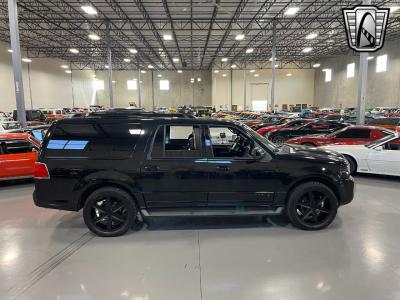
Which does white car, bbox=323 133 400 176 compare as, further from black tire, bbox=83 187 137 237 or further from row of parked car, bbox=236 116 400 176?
black tire, bbox=83 187 137 237

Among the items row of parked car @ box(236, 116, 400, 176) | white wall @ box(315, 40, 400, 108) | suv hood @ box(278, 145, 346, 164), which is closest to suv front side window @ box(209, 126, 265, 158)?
suv hood @ box(278, 145, 346, 164)

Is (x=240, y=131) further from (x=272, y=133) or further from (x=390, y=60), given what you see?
(x=390, y=60)

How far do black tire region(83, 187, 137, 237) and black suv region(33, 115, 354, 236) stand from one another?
14mm

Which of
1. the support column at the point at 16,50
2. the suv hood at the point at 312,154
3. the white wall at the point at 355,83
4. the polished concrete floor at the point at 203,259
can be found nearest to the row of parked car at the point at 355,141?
the suv hood at the point at 312,154

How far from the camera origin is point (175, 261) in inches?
153

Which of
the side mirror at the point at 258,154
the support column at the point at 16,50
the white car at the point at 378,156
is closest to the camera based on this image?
the side mirror at the point at 258,154

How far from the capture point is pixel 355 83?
35.6 m

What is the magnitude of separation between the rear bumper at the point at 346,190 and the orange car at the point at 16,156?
7.06m

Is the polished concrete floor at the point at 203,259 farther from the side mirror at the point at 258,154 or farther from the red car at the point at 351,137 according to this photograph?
the red car at the point at 351,137

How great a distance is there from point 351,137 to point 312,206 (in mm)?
6409

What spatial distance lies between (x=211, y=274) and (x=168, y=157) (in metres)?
1.77

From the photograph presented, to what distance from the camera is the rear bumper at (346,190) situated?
15.6 ft

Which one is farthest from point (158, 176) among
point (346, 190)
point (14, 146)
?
point (14, 146)

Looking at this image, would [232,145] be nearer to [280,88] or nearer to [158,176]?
[158,176]
